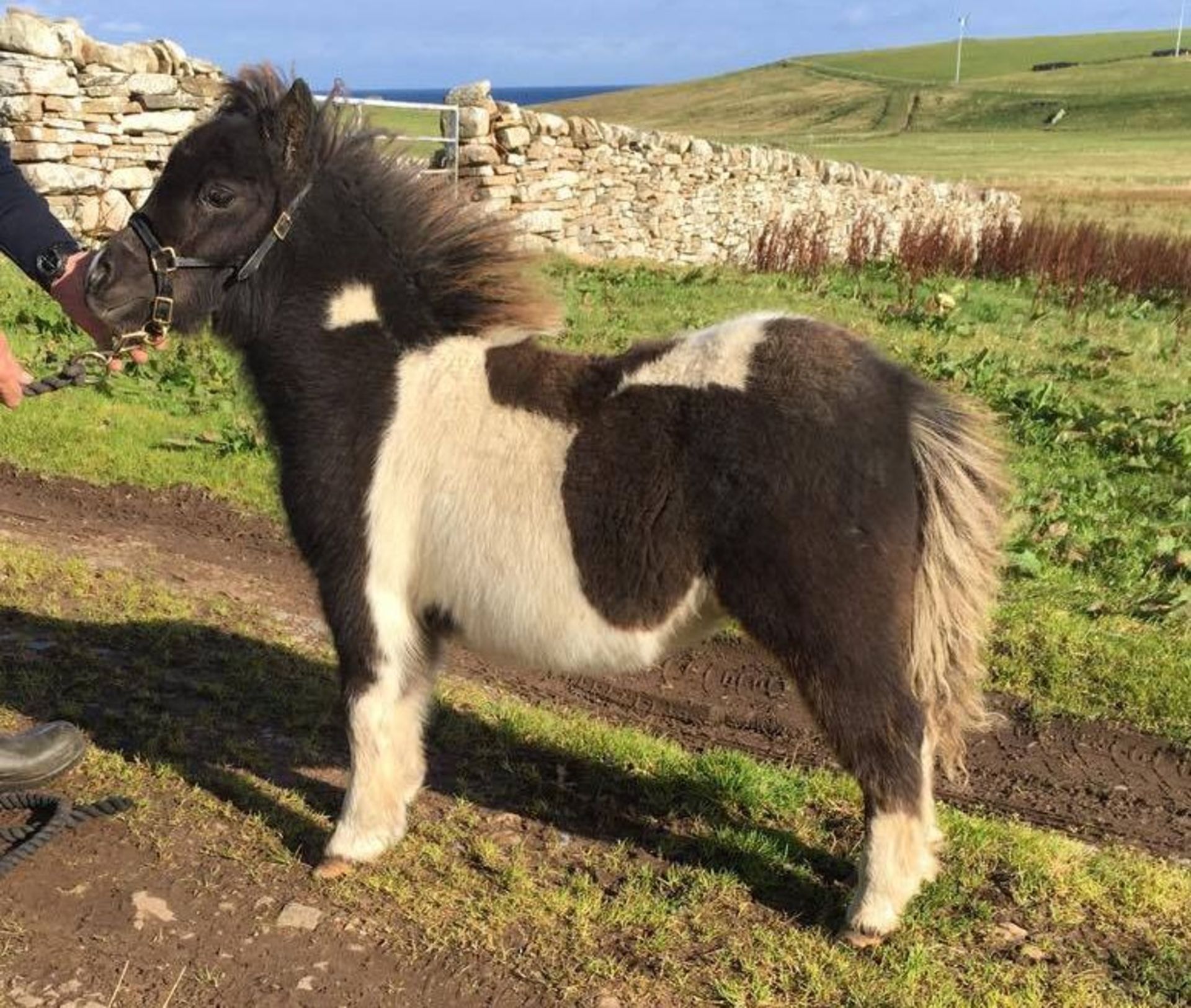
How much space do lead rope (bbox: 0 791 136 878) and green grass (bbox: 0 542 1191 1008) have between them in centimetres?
11

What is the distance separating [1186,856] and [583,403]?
3053mm

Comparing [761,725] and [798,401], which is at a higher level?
[798,401]

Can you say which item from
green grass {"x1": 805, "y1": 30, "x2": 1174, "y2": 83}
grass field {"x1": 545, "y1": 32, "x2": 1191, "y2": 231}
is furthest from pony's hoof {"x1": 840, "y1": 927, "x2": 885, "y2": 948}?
green grass {"x1": 805, "y1": 30, "x2": 1174, "y2": 83}

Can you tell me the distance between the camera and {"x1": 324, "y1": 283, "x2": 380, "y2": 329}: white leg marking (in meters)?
3.86

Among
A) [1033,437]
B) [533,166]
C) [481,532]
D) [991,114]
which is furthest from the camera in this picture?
[991,114]

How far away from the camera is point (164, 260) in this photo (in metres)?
3.79

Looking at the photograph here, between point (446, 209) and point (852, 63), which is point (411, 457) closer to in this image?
point (446, 209)

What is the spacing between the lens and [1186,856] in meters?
4.44

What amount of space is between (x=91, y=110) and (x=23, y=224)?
11.3 m

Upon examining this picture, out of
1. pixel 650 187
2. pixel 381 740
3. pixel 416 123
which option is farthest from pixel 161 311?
pixel 416 123

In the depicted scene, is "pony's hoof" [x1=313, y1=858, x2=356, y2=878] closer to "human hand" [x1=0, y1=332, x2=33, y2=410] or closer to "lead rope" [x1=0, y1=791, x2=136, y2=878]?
"lead rope" [x1=0, y1=791, x2=136, y2=878]

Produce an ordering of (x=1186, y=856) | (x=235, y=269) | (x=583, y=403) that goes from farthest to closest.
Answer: (x=1186, y=856) → (x=235, y=269) → (x=583, y=403)

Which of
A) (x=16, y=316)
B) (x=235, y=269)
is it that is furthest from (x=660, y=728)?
(x=16, y=316)

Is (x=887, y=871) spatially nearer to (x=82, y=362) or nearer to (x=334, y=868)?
(x=334, y=868)
